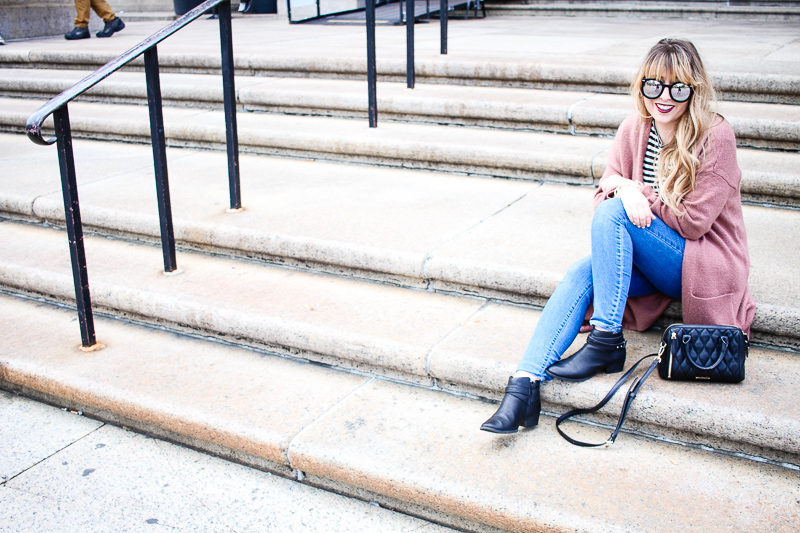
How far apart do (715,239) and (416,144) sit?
2.21 meters

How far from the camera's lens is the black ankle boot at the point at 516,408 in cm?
244

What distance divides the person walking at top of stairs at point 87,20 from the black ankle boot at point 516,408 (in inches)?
297

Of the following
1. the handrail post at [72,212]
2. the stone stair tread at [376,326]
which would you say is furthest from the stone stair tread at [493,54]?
the handrail post at [72,212]

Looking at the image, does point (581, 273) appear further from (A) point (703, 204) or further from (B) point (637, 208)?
(A) point (703, 204)

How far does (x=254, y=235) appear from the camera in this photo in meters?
3.58

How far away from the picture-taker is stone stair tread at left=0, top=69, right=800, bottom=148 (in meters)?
4.21

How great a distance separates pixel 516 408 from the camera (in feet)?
8.11

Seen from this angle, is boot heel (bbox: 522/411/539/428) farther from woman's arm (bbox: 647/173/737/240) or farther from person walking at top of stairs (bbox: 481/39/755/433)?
woman's arm (bbox: 647/173/737/240)

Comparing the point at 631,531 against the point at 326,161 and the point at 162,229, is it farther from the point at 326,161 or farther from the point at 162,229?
the point at 326,161

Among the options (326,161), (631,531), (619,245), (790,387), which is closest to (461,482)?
(631,531)

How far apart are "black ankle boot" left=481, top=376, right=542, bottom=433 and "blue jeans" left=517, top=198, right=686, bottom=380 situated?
0.06 metres

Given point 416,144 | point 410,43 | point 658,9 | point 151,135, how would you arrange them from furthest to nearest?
1. point 658,9
2. point 410,43
3. point 416,144
4. point 151,135

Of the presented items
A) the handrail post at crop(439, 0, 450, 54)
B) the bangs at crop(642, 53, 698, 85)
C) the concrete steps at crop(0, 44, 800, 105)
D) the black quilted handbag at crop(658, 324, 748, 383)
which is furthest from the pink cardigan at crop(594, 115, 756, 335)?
the handrail post at crop(439, 0, 450, 54)

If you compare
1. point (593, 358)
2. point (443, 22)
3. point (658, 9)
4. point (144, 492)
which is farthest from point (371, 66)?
point (658, 9)
